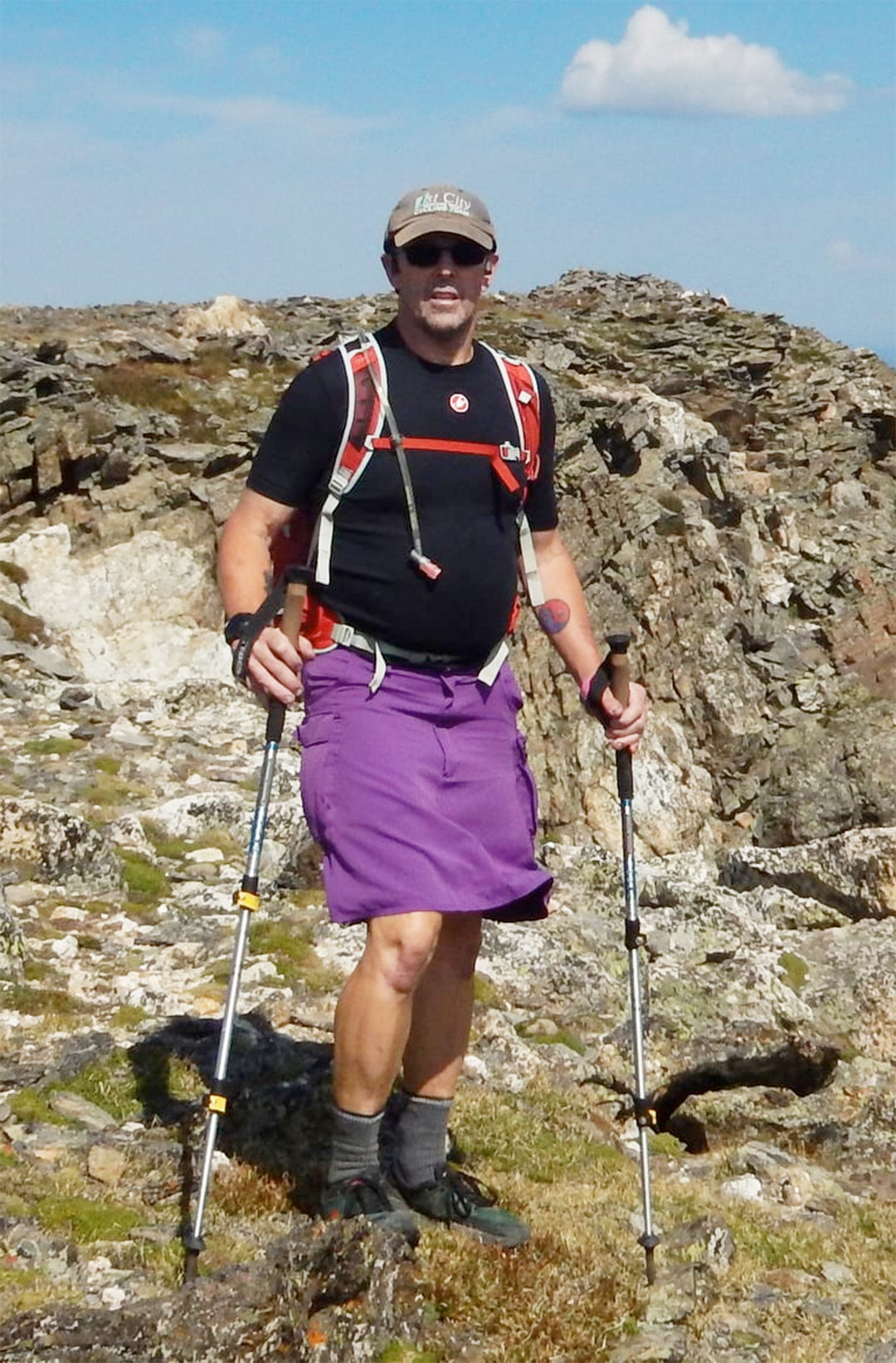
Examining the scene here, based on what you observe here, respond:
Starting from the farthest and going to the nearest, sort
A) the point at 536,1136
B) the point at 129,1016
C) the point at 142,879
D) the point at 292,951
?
the point at 142,879, the point at 292,951, the point at 129,1016, the point at 536,1136

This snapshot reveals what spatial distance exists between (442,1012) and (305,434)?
2.69 metres

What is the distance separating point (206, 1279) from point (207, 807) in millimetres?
8661

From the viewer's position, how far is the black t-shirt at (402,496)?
19.3 feet

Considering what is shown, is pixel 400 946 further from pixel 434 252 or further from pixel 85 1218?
pixel 434 252

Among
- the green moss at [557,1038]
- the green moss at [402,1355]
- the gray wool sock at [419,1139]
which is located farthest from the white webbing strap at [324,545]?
the green moss at [557,1038]

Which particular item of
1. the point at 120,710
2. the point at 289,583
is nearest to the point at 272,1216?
the point at 289,583

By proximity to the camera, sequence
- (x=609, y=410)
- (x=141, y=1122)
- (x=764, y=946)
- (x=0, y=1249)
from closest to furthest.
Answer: (x=0, y=1249), (x=141, y=1122), (x=764, y=946), (x=609, y=410)

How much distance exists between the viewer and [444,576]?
6047mm

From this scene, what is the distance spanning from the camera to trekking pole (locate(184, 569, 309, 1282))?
555 cm

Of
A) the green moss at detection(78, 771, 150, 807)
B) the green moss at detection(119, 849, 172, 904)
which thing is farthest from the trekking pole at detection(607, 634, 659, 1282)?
the green moss at detection(78, 771, 150, 807)

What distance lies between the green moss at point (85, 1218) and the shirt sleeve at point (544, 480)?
374cm

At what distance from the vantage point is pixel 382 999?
18.7ft

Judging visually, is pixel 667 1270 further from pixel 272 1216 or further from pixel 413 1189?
pixel 272 1216

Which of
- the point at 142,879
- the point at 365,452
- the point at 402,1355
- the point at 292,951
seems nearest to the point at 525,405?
the point at 365,452
